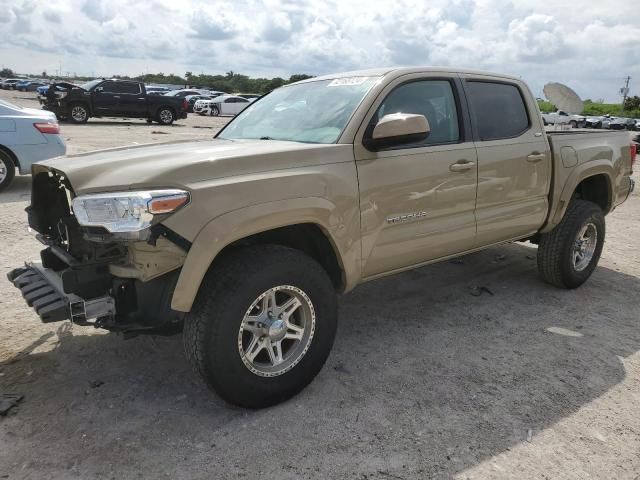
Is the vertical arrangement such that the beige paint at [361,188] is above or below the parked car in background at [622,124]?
above

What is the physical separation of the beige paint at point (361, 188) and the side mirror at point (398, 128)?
0.13 metres

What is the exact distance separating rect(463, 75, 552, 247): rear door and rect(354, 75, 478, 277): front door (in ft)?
0.48

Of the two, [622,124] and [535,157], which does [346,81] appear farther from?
[622,124]

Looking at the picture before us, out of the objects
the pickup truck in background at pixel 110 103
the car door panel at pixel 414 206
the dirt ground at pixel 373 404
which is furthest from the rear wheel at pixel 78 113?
the car door panel at pixel 414 206

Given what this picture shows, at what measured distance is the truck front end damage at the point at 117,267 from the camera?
250cm

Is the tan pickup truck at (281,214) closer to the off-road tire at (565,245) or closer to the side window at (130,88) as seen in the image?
the off-road tire at (565,245)

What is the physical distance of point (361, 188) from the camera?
318 cm

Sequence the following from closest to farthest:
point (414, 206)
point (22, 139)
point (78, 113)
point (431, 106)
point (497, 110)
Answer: point (414, 206) < point (431, 106) < point (497, 110) < point (22, 139) < point (78, 113)

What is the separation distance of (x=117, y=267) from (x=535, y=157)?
3292 mm

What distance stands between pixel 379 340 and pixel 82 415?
1.99 meters

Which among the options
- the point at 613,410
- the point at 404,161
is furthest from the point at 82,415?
the point at 613,410

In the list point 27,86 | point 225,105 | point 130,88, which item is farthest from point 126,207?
point 27,86

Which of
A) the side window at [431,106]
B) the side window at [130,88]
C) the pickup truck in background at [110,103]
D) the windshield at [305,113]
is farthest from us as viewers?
the side window at [130,88]

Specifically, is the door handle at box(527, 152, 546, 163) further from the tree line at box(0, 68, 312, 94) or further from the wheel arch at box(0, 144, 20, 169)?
the tree line at box(0, 68, 312, 94)
